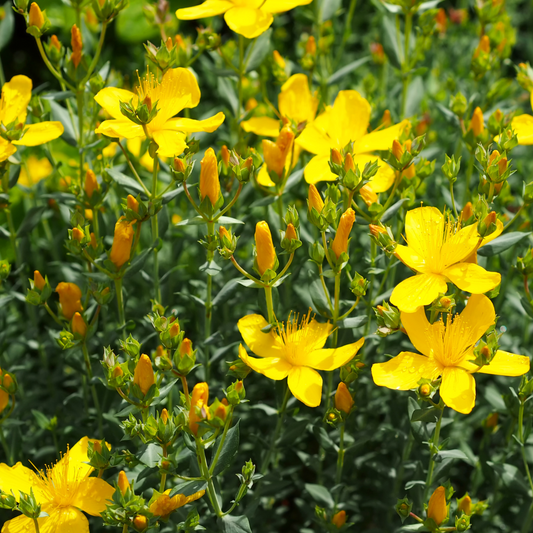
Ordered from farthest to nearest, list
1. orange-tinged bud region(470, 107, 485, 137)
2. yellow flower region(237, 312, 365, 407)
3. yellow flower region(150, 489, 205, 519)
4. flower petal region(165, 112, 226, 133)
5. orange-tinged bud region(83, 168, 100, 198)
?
orange-tinged bud region(470, 107, 485, 137), orange-tinged bud region(83, 168, 100, 198), flower petal region(165, 112, 226, 133), yellow flower region(237, 312, 365, 407), yellow flower region(150, 489, 205, 519)

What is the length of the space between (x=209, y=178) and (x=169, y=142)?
195 millimetres

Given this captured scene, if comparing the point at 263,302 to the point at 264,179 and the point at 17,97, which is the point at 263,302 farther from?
the point at 17,97

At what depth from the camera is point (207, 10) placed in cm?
177

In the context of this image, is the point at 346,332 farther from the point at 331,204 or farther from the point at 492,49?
the point at 492,49

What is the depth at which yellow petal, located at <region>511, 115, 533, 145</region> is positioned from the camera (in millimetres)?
1795

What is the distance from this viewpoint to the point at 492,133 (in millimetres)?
1860

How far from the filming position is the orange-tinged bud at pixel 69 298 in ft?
5.34

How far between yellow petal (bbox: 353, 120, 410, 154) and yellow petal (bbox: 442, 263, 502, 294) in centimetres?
47

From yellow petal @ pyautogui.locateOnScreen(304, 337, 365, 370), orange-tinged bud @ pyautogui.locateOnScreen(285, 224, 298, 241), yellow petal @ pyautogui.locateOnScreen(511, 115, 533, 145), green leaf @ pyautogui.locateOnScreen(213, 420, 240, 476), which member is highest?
orange-tinged bud @ pyautogui.locateOnScreen(285, 224, 298, 241)

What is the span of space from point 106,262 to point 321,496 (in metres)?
0.94

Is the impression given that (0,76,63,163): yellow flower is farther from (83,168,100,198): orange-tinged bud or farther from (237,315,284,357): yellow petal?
(237,315,284,357): yellow petal

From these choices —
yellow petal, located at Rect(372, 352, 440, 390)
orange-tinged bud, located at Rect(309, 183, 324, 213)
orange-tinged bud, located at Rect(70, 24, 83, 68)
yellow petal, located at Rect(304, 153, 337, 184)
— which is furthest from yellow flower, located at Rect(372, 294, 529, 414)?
orange-tinged bud, located at Rect(70, 24, 83, 68)

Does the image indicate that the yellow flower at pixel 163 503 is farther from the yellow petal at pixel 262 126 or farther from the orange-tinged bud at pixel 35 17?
the orange-tinged bud at pixel 35 17

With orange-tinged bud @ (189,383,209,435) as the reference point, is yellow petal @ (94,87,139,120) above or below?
above
